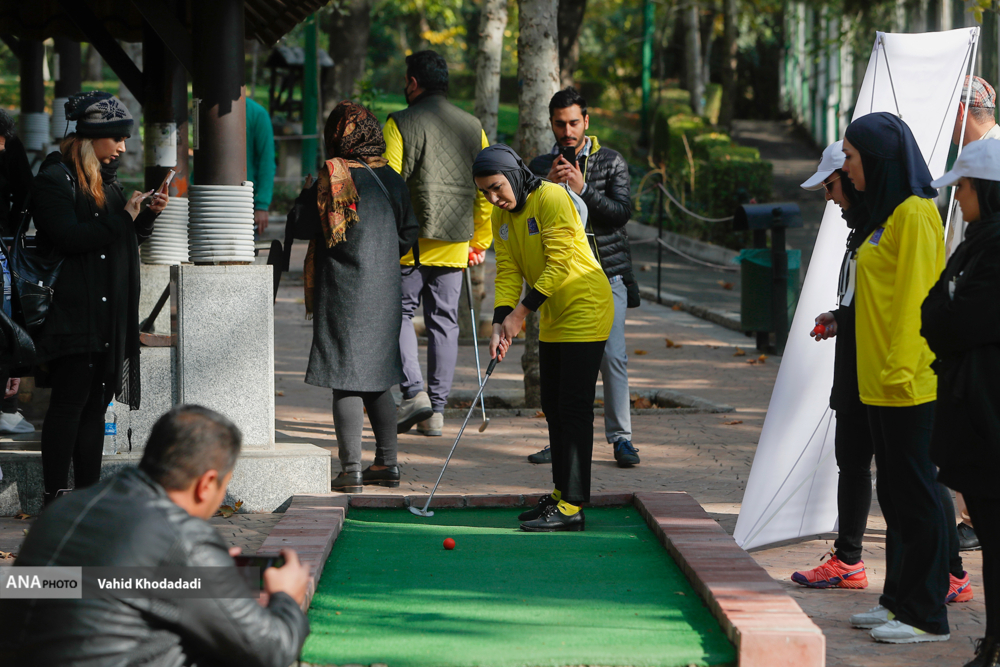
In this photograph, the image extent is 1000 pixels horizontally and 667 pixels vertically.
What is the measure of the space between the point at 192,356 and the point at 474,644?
2894mm

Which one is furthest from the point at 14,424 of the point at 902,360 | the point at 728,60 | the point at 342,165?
the point at 728,60

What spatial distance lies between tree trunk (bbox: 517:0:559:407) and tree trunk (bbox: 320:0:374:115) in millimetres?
18750

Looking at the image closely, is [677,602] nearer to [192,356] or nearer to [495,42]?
[192,356]

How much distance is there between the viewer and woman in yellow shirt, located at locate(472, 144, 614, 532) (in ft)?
17.3

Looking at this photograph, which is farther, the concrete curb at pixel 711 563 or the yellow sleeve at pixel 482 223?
the yellow sleeve at pixel 482 223

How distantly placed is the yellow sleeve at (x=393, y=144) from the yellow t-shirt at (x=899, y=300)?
3978 millimetres

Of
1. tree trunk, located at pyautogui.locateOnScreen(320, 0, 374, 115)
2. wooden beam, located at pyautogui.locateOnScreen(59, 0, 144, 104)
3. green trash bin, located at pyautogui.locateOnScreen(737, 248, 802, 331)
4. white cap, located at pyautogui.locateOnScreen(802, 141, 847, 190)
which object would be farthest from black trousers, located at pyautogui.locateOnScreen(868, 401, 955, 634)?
tree trunk, located at pyautogui.locateOnScreen(320, 0, 374, 115)

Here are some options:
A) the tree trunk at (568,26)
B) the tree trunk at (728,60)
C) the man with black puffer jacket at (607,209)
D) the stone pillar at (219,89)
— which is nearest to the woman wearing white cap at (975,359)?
the man with black puffer jacket at (607,209)

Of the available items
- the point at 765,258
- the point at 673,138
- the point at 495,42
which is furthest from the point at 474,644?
the point at 673,138

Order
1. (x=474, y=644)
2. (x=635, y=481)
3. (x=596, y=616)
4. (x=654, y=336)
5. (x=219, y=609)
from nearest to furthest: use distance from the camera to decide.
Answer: (x=219, y=609), (x=474, y=644), (x=596, y=616), (x=635, y=481), (x=654, y=336)

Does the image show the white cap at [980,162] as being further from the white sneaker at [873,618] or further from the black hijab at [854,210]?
the white sneaker at [873,618]

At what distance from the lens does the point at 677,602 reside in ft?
14.1

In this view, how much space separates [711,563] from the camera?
4.53 metres

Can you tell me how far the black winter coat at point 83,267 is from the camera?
17.2 ft
